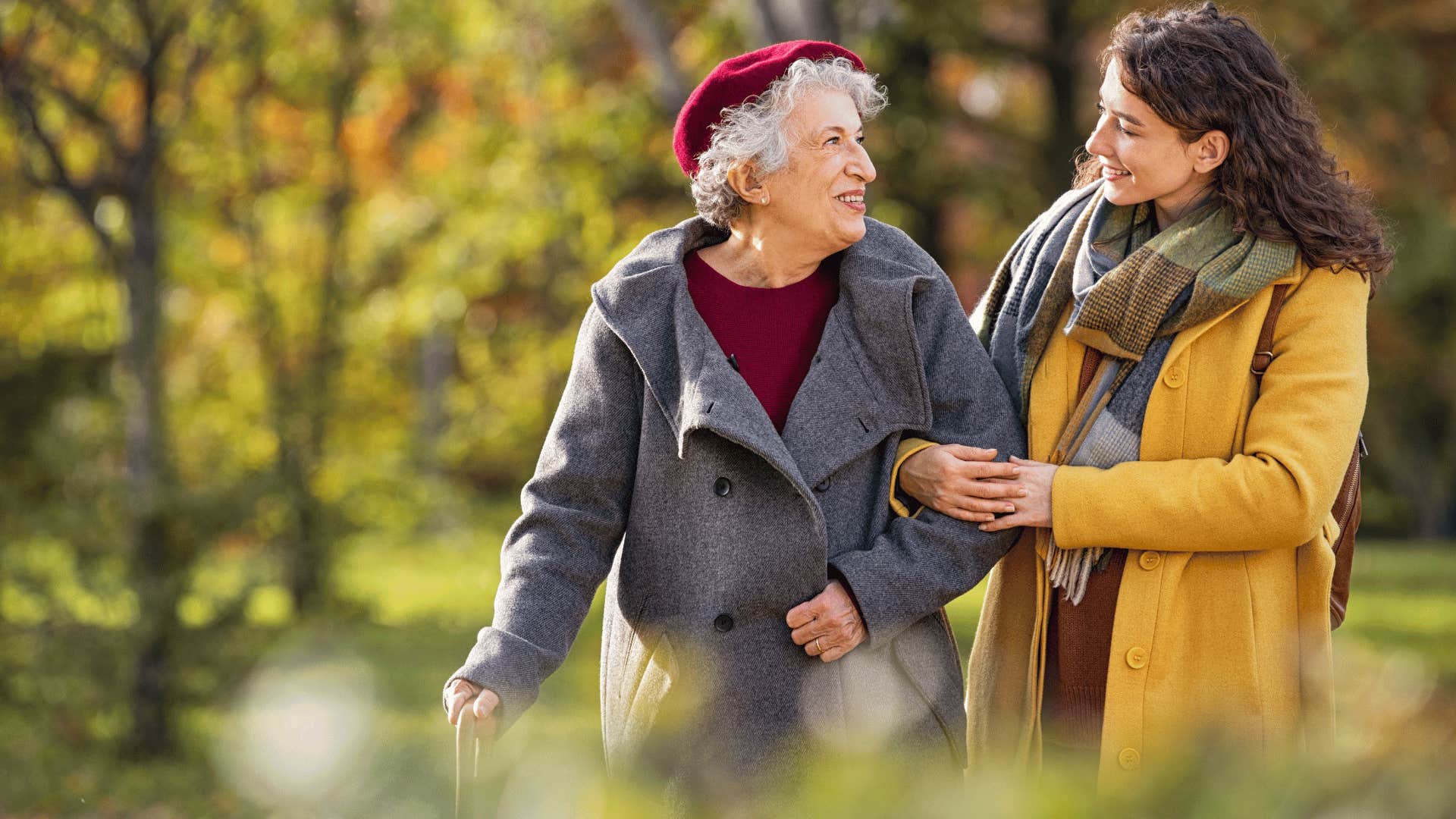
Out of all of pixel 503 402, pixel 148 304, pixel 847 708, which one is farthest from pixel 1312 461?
pixel 503 402

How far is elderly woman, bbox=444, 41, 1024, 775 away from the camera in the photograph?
8.50 feet

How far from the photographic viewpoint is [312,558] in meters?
9.56

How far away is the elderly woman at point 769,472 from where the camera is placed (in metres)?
2.59

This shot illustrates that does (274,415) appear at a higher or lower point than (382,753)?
lower

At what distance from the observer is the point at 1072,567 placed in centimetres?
265

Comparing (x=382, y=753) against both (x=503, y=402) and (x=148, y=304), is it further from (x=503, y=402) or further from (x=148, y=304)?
(x=503, y=402)

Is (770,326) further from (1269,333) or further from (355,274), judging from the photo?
(355,274)

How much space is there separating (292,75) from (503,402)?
290 centimetres

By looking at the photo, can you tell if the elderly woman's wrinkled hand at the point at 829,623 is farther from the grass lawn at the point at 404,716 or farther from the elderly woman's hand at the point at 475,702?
the elderly woman's hand at the point at 475,702

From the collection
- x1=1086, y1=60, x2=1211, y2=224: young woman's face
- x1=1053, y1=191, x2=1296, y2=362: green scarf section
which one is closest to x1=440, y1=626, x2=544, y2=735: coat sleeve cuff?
x1=1053, y1=191, x2=1296, y2=362: green scarf section

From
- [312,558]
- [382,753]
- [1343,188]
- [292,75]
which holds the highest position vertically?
[292,75]

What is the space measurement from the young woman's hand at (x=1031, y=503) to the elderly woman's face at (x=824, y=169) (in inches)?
19.7

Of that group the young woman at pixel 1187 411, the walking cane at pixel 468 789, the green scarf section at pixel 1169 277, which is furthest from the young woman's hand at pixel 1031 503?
the walking cane at pixel 468 789

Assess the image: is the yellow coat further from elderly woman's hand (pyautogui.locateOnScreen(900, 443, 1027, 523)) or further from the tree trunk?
the tree trunk
